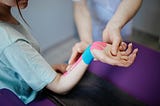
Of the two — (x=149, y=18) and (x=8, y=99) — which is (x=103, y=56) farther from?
(x=149, y=18)

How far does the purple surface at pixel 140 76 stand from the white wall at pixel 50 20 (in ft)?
3.02

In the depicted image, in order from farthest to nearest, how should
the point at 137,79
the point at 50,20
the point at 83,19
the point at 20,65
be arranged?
the point at 50,20
the point at 83,19
the point at 137,79
the point at 20,65

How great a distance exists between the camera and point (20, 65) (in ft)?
2.38

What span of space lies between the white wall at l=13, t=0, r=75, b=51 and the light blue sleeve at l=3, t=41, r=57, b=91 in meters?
0.95

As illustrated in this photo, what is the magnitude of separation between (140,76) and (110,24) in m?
0.25

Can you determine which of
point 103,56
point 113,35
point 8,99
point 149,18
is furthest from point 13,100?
Result: point 149,18

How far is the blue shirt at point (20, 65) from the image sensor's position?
0.71m

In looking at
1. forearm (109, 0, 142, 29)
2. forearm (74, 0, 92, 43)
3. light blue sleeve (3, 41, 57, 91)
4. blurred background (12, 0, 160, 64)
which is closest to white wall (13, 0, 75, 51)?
blurred background (12, 0, 160, 64)

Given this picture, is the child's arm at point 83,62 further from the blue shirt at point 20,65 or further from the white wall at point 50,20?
the white wall at point 50,20

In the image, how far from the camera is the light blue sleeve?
28.1 inches

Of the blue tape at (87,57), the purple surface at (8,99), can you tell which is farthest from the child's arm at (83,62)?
the purple surface at (8,99)

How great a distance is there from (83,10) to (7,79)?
1.80 ft

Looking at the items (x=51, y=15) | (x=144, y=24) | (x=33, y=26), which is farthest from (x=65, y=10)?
(x=144, y=24)

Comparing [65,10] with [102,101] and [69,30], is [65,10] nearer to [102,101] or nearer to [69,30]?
[69,30]
